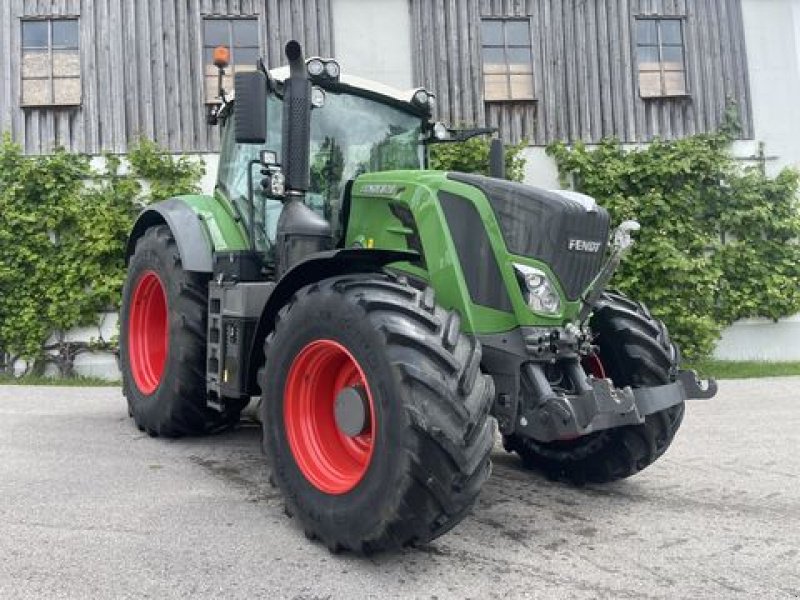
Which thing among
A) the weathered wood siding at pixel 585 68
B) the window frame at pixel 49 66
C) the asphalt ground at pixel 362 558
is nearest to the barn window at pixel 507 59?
the weathered wood siding at pixel 585 68

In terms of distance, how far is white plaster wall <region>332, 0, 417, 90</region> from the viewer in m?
10.1

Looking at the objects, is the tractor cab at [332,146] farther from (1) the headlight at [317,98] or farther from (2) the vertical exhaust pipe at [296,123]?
(2) the vertical exhaust pipe at [296,123]

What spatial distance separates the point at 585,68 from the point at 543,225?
832 centimetres

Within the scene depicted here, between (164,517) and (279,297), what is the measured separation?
115 centimetres

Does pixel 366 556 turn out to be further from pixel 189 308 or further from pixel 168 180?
pixel 168 180

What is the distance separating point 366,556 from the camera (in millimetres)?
2762

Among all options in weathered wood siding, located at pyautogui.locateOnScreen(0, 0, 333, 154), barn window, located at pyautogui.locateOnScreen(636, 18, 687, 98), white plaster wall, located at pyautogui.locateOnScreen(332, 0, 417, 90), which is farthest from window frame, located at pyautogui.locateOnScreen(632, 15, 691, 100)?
weathered wood siding, located at pyautogui.locateOnScreen(0, 0, 333, 154)

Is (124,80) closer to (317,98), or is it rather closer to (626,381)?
(317,98)

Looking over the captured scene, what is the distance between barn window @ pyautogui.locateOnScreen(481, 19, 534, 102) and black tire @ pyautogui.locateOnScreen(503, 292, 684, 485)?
7252 millimetres

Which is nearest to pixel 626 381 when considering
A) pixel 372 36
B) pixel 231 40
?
pixel 372 36

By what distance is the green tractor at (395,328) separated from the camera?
8.57ft

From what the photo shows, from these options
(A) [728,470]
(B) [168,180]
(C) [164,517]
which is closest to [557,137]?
(B) [168,180]

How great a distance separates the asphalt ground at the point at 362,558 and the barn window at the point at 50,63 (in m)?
6.56

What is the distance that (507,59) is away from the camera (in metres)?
10.6
